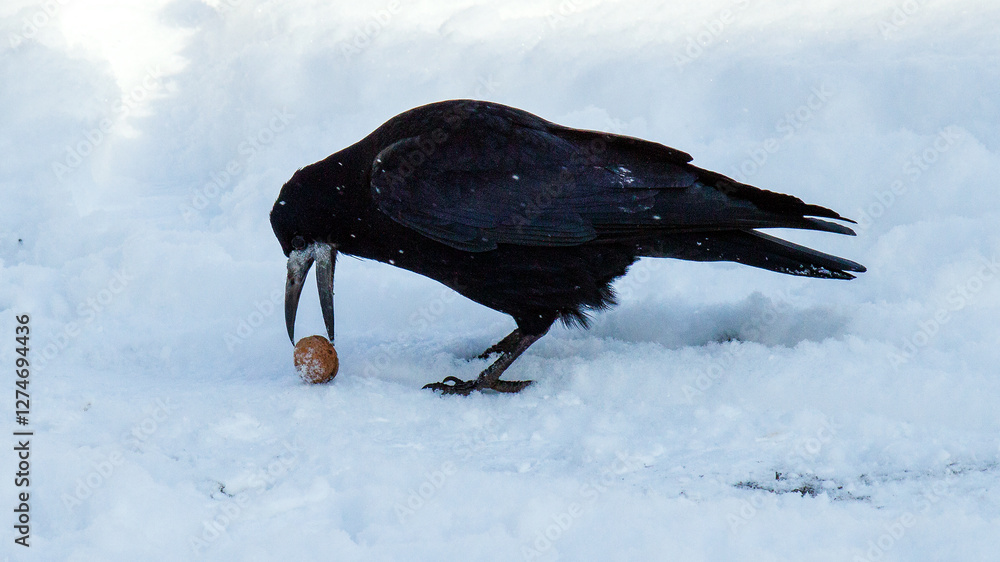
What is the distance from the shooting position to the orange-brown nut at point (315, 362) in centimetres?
326

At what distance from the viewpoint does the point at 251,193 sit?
5016 mm

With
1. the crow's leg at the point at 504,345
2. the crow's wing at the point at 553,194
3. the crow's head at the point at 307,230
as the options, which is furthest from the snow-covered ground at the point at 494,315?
the crow's wing at the point at 553,194

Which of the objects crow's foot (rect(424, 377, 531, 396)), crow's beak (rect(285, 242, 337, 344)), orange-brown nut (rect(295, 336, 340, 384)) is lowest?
crow's foot (rect(424, 377, 531, 396))

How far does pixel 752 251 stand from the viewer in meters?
3.55

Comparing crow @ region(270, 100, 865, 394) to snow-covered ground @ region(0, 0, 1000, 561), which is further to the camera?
crow @ region(270, 100, 865, 394)

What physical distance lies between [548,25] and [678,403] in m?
3.71


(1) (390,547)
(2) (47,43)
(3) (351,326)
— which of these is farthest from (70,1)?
(1) (390,547)

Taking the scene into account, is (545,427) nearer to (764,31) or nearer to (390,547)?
(390,547)

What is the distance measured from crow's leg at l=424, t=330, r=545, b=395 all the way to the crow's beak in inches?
20.7

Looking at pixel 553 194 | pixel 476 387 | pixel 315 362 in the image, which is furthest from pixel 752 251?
pixel 315 362

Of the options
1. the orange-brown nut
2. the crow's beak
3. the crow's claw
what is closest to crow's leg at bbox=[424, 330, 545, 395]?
the crow's claw

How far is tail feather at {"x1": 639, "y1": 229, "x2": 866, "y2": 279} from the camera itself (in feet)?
11.6

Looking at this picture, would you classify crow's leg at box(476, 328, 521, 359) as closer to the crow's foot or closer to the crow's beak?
the crow's foot

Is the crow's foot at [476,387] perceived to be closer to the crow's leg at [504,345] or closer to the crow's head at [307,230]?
the crow's leg at [504,345]
